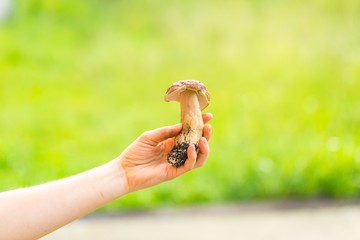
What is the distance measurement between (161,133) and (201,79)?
328 cm

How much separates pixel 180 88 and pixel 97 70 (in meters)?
3.67

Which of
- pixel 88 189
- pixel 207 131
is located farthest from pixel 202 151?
pixel 88 189

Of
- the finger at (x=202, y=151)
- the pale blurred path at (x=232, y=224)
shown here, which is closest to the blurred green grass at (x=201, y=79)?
the pale blurred path at (x=232, y=224)

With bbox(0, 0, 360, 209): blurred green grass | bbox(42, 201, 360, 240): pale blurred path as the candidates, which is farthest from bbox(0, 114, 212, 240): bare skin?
bbox(0, 0, 360, 209): blurred green grass

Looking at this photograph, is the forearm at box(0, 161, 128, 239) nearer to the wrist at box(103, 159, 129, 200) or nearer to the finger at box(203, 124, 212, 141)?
the wrist at box(103, 159, 129, 200)

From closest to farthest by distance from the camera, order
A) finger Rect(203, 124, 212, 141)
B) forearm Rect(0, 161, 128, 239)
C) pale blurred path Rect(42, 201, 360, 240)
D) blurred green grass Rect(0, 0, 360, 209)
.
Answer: forearm Rect(0, 161, 128, 239) → finger Rect(203, 124, 212, 141) → pale blurred path Rect(42, 201, 360, 240) → blurred green grass Rect(0, 0, 360, 209)

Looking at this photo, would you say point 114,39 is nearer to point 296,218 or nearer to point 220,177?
point 220,177

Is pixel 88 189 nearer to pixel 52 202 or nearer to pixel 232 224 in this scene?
pixel 52 202

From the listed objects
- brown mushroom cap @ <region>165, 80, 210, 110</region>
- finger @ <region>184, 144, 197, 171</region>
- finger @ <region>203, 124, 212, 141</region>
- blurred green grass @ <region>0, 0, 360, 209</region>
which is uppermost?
blurred green grass @ <region>0, 0, 360, 209</region>

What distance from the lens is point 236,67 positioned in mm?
5066

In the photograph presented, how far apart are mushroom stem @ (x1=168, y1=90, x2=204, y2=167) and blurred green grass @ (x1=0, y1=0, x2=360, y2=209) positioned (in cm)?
215

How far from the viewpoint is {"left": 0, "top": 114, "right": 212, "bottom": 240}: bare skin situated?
1.63 meters

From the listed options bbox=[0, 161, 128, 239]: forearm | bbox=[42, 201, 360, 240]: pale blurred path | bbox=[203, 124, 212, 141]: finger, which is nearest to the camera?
bbox=[0, 161, 128, 239]: forearm

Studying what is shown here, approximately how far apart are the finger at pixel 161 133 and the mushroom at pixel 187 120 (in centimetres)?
2
